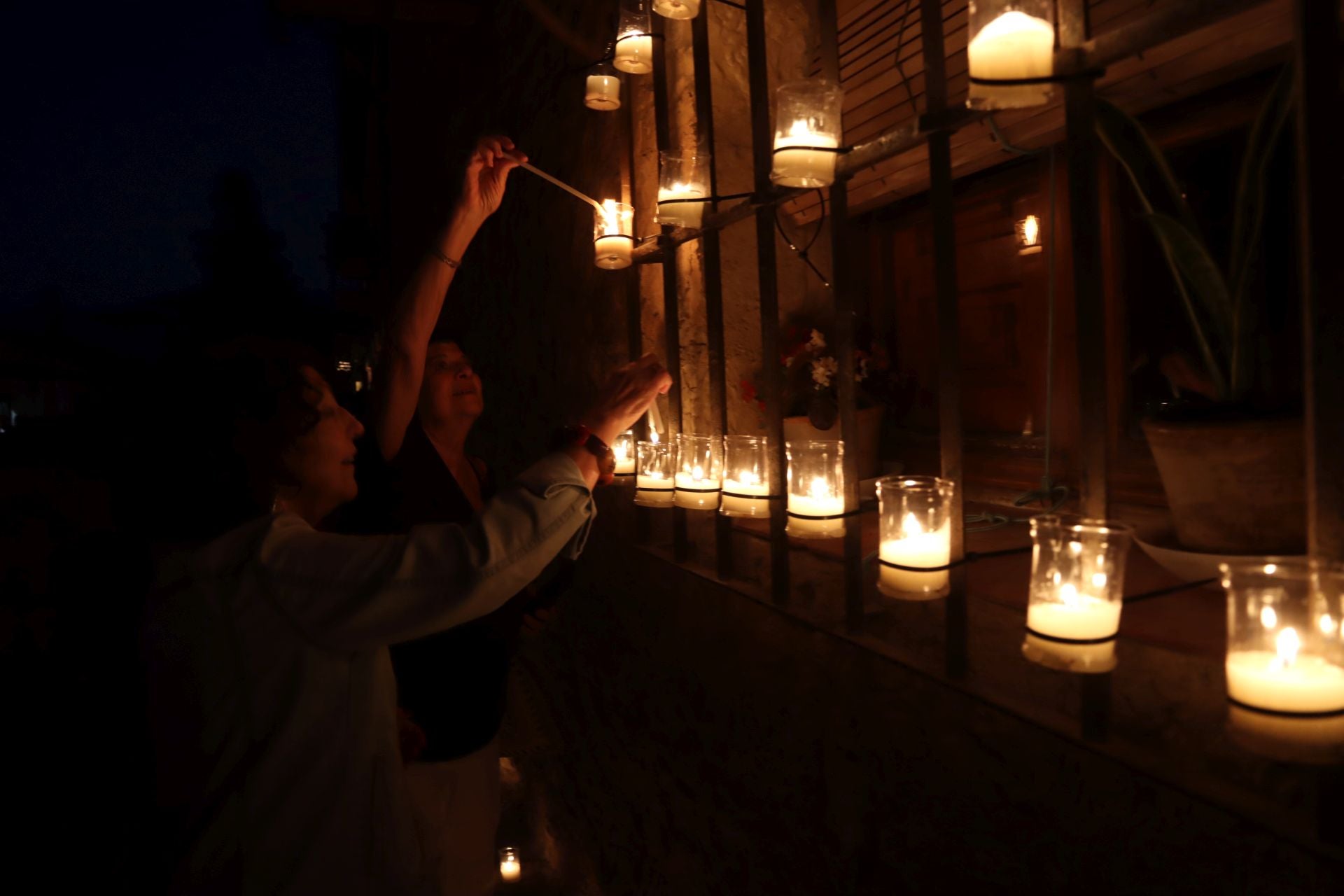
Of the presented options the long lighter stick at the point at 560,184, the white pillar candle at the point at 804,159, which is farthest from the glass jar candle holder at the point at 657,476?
the white pillar candle at the point at 804,159

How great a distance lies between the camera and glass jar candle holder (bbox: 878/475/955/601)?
1367 mm

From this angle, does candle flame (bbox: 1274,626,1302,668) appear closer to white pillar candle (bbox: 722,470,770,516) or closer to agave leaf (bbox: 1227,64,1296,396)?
agave leaf (bbox: 1227,64,1296,396)

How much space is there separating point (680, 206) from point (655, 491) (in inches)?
32.9

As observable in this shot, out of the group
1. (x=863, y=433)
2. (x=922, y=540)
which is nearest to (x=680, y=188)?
(x=863, y=433)

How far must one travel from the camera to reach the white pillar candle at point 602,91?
2615 millimetres

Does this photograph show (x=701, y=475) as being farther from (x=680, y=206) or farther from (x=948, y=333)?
(x=948, y=333)

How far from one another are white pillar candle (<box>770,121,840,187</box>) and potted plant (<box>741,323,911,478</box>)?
39.4 inches

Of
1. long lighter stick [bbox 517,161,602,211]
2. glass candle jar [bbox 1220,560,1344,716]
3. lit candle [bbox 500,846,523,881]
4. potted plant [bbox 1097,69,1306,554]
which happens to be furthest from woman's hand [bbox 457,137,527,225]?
lit candle [bbox 500,846,523,881]

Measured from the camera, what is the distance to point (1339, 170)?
878 mm

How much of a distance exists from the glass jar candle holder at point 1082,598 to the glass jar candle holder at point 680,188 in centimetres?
143

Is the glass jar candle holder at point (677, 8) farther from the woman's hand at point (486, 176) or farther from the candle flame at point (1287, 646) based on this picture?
the candle flame at point (1287, 646)

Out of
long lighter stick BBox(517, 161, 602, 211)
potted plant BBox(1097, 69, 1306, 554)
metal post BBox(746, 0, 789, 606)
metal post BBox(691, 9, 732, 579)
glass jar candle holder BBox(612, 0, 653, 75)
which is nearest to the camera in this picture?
potted plant BBox(1097, 69, 1306, 554)

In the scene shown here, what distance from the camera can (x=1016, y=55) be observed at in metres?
1.12

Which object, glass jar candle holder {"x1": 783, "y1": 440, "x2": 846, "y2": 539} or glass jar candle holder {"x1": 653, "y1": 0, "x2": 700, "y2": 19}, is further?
glass jar candle holder {"x1": 653, "y1": 0, "x2": 700, "y2": 19}
